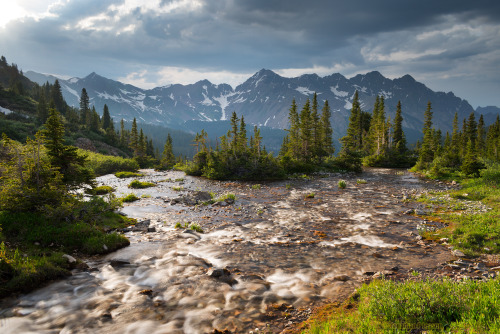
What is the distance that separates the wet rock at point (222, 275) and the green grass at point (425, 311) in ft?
11.1

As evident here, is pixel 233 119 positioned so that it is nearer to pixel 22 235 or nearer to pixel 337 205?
pixel 337 205

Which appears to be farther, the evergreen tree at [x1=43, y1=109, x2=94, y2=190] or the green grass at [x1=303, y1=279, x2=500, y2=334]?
the evergreen tree at [x1=43, y1=109, x2=94, y2=190]

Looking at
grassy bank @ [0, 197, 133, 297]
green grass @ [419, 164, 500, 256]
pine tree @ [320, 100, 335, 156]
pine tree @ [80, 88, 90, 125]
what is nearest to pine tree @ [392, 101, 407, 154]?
pine tree @ [320, 100, 335, 156]

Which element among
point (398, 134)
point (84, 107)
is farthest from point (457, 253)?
point (84, 107)

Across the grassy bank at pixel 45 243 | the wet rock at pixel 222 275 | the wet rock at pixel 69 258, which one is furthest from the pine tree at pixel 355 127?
the wet rock at pixel 69 258

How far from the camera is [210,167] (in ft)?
164

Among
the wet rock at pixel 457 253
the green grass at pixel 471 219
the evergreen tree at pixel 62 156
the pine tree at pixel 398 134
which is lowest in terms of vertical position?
the wet rock at pixel 457 253

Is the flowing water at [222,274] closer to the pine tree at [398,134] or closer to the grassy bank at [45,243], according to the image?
the grassy bank at [45,243]

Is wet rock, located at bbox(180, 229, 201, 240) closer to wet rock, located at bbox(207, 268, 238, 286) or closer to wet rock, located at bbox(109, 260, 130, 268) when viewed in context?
wet rock, located at bbox(109, 260, 130, 268)

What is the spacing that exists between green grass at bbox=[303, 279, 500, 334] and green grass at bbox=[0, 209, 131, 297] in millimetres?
8801

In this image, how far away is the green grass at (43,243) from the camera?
815 centimetres

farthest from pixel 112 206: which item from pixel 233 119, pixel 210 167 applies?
pixel 233 119

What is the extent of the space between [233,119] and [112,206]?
48285mm

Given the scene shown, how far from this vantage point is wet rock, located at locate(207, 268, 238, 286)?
8.93 m
